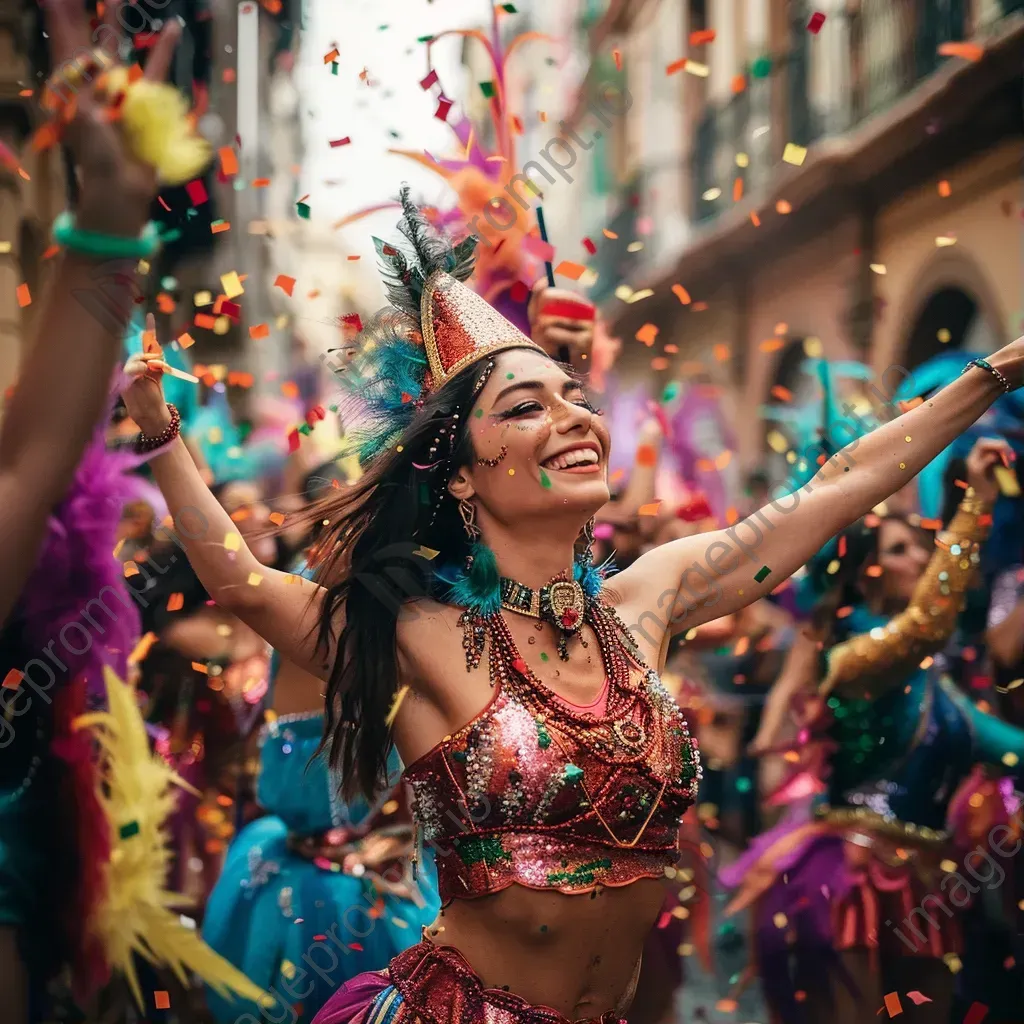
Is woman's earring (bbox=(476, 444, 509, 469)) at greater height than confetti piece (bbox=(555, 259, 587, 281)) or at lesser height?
lesser

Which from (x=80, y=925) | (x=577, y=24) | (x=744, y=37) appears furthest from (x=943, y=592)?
(x=577, y=24)

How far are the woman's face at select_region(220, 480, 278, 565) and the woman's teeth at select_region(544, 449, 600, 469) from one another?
62 cm

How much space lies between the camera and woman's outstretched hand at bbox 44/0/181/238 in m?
1.45

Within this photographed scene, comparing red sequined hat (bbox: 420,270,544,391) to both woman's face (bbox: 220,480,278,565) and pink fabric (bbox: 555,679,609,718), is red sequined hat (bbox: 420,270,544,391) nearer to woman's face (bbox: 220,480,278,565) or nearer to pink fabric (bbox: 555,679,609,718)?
woman's face (bbox: 220,480,278,565)

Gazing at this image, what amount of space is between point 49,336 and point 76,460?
134 millimetres

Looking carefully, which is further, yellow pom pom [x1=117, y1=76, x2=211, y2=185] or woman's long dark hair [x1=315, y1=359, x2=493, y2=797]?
woman's long dark hair [x1=315, y1=359, x2=493, y2=797]

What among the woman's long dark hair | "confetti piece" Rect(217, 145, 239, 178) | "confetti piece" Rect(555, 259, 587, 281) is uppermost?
"confetti piece" Rect(217, 145, 239, 178)

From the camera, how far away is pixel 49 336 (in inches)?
58.6

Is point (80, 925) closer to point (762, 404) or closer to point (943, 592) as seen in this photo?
point (943, 592)

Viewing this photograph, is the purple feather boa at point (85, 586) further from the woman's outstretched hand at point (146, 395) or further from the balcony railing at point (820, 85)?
the balcony railing at point (820, 85)

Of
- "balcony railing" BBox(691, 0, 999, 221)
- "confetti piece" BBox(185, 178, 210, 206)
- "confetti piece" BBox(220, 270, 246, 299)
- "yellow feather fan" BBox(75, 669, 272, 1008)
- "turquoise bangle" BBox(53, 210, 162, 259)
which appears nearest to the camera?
"turquoise bangle" BBox(53, 210, 162, 259)

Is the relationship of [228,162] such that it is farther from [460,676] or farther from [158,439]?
[460,676]

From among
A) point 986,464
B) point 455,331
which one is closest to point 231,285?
point 455,331

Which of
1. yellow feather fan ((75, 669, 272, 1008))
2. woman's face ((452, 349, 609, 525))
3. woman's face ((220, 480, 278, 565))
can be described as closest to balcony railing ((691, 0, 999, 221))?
woman's face ((220, 480, 278, 565))
